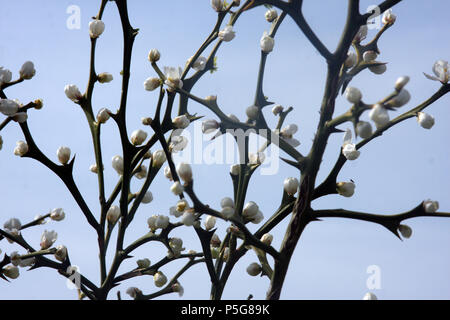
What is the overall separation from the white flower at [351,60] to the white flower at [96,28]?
0.34 meters

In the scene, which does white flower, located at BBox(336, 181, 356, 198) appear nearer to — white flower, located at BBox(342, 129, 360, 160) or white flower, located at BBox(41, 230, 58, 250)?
white flower, located at BBox(342, 129, 360, 160)

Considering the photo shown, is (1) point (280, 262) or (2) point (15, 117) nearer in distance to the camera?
(1) point (280, 262)

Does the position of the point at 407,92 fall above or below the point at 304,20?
below

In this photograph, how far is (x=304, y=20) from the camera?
665 millimetres

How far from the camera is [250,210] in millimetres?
668

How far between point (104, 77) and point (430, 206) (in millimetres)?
467

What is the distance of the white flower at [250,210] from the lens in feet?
2.19

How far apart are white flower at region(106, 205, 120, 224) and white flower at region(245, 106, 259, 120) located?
231 mm

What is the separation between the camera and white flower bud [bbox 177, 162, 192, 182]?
570 millimetres

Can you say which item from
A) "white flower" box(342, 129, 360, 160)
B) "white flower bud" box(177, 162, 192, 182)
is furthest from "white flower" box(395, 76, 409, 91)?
"white flower bud" box(177, 162, 192, 182)
